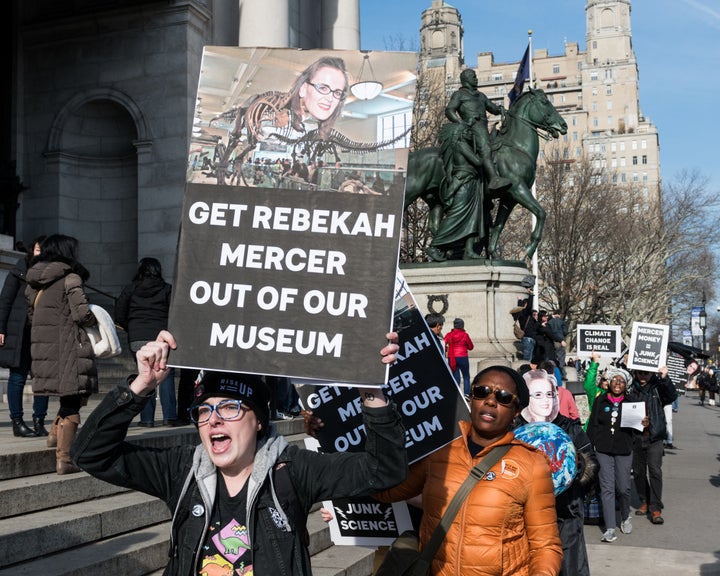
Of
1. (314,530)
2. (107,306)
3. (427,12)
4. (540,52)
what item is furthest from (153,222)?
(540,52)

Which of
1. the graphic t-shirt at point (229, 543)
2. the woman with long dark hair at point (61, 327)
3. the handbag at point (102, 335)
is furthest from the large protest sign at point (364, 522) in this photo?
the handbag at point (102, 335)

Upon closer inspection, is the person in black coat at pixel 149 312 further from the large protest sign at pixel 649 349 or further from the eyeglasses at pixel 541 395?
the large protest sign at pixel 649 349

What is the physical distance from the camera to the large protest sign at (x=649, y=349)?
12.8 meters

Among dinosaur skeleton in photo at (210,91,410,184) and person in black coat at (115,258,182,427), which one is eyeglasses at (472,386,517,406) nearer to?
dinosaur skeleton in photo at (210,91,410,184)

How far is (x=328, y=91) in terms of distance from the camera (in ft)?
10.5

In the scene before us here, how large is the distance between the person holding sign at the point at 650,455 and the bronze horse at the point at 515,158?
22.8 feet

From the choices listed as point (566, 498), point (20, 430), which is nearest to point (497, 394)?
point (566, 498)

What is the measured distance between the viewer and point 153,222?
17938 millimetres

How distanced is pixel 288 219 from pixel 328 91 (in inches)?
18.7

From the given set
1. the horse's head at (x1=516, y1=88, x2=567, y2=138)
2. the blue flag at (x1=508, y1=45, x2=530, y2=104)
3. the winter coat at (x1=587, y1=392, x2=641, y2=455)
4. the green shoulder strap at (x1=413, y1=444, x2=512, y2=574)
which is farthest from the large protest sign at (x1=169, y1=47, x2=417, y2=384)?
the blue flag at (x1=508, y1=45, x2=530, y2=104)

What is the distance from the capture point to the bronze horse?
18188 millimetres

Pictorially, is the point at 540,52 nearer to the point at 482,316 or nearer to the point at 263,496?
the point at 482,316

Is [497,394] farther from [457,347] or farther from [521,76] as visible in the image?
[521,76]

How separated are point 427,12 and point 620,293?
133 metres
